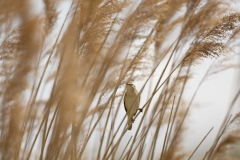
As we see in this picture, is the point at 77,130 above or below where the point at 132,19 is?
below

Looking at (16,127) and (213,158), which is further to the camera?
(213,158)

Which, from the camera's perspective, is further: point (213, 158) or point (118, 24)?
point (213, 158)

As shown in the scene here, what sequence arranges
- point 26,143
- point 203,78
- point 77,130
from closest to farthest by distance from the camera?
point 77,130 → point 26,143 → point 203,78

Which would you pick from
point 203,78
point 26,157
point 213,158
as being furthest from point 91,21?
point 213,158

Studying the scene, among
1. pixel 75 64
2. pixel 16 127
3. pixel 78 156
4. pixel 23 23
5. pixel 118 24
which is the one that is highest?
pixel 118 24

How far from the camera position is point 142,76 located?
8.29ft

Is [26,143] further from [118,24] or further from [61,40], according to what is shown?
[118,24]

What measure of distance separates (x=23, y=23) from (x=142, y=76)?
3.26 feet

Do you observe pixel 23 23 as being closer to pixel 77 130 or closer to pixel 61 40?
pixel 61 40

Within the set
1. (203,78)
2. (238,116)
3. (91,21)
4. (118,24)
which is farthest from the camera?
(203,78)

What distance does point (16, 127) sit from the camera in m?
2.15

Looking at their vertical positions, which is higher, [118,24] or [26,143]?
[118,24]

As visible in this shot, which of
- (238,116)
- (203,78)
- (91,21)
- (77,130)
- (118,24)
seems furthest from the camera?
(203,78)

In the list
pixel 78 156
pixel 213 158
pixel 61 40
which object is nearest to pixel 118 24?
pixel 61 40
